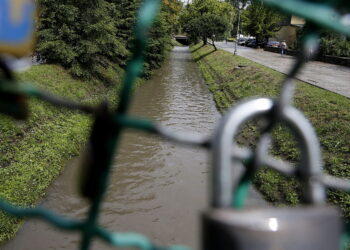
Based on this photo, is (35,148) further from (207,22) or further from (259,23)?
(259,23)

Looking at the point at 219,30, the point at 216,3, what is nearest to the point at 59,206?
the point at 219,30

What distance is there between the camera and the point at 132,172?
754cm

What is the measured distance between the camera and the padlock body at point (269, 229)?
520 millimetres

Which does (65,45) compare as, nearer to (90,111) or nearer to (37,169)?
(37,169)

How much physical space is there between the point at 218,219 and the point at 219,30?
31.8 metres

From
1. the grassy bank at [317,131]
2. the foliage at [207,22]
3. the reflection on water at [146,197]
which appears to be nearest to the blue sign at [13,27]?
the reflection on water at [146,197]

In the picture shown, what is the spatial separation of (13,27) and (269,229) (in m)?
0.54

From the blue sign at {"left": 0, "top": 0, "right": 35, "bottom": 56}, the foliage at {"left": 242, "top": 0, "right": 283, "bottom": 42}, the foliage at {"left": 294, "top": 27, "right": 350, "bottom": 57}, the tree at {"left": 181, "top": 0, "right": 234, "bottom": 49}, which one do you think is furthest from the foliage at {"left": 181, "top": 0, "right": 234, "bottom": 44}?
the blue sign at {"left": 0, "top": 0, "right": 35, "bottom": 56}

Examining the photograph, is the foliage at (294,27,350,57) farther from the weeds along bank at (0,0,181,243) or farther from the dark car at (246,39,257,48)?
the dark car at (246,39,257,48)

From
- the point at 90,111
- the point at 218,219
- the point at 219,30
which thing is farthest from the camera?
the point at 219,30

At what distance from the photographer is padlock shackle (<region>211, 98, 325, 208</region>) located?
0.56 meters

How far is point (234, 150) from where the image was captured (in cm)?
60

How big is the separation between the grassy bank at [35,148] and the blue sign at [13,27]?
436 centimetres

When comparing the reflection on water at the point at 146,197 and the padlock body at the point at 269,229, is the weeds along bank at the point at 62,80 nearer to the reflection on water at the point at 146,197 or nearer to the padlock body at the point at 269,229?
the reflection on water at the point at 146,197
